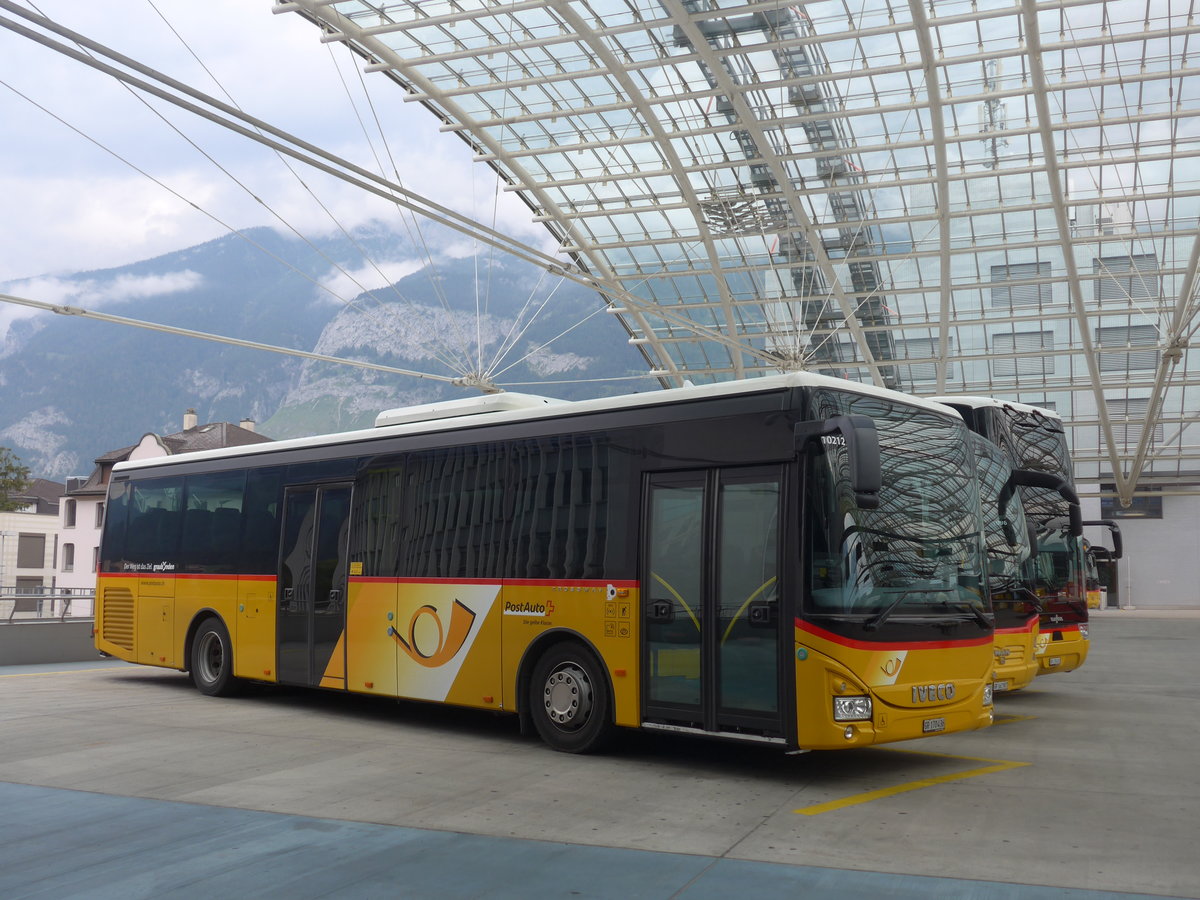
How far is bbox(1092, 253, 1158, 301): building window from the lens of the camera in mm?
34681

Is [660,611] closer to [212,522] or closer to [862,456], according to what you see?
[862,456]

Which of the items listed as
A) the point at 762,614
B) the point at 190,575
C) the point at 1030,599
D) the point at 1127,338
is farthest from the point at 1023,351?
the point at 762,614

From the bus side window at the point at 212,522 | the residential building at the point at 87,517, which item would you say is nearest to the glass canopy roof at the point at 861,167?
the bus side window at the point at 212,522

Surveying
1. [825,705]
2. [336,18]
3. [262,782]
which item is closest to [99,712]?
[262,782]

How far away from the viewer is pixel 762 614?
8320 mm

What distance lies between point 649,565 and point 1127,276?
3202cm

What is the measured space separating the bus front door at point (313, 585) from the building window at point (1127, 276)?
89.4 feet

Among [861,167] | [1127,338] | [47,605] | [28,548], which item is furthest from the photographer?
[28,548]

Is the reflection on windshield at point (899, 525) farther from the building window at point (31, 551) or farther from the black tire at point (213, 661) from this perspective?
the building window at point (31, 551)

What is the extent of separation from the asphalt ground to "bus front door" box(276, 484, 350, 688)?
60 centimetres

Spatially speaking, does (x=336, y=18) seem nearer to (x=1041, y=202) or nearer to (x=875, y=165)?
(x=875, y=165)

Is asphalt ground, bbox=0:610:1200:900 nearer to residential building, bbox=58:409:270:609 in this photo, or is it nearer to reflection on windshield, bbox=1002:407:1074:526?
reflection on windshield, bbox=1002:407:1074:526

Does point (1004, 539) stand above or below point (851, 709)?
above

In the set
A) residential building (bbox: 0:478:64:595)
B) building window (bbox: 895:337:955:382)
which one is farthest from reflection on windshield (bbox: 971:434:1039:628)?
residential building (bbox: 0:478:64:595)
